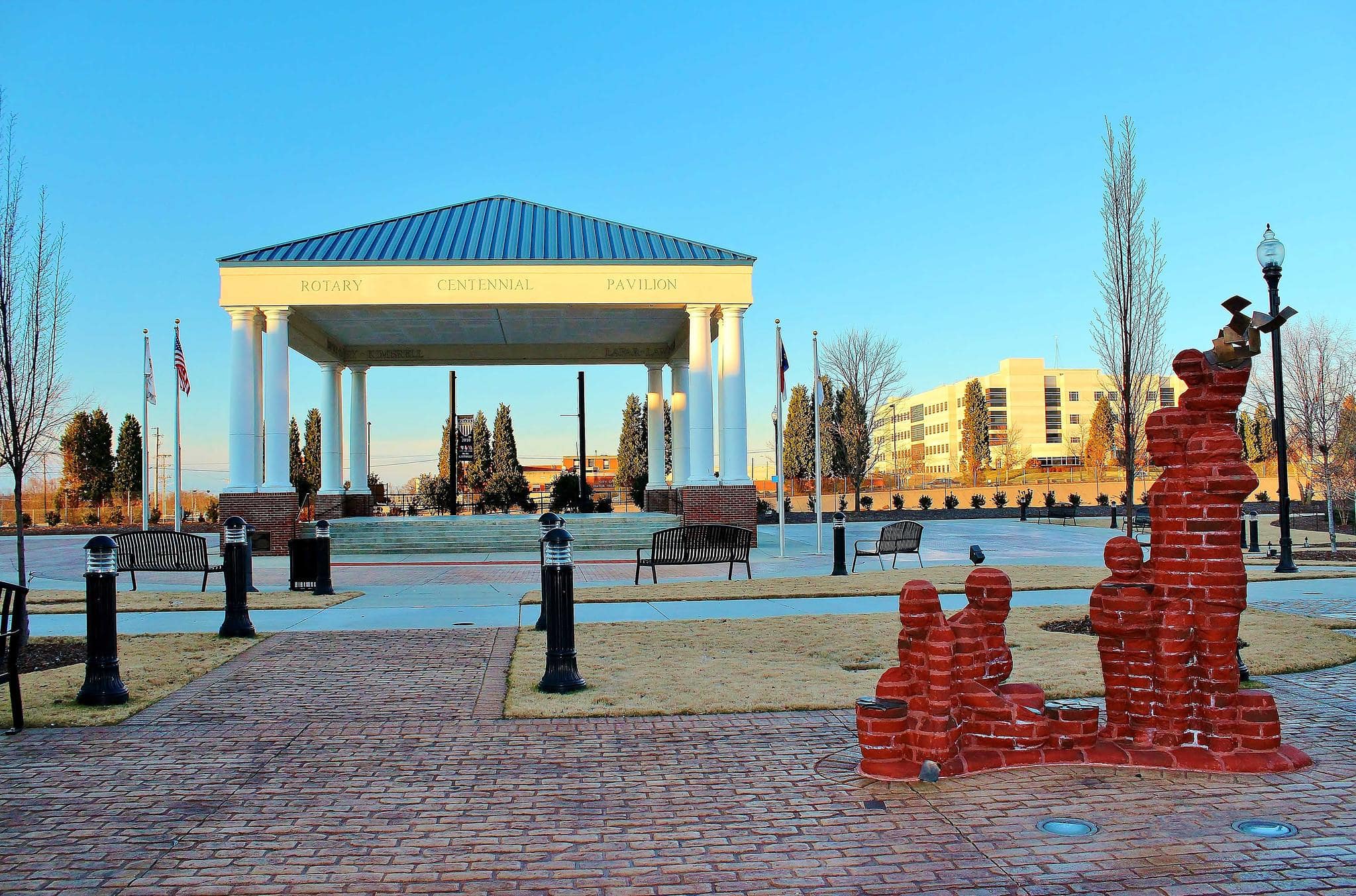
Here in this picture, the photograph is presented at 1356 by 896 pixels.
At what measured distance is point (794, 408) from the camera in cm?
5741

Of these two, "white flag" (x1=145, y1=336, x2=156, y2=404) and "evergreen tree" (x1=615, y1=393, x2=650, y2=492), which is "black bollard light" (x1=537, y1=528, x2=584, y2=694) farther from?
"evergreen tree" (x1=615, y1=393, x2=650, y2=492)

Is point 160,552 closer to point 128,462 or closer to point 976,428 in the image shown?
point 128,462

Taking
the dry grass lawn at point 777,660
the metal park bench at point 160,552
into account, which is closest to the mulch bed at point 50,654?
the dry grass lawn at point 777,660

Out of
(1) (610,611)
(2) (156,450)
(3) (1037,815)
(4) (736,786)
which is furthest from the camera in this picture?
(2) (156,450)

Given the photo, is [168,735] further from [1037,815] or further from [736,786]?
[1037,815]

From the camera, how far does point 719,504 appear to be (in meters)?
23.7

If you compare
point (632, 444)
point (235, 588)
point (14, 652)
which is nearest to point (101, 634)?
point (14, 652)

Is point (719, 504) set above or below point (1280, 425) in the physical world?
below

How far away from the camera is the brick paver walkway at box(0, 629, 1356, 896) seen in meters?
3.77

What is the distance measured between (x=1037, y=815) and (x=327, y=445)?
91.1 feet

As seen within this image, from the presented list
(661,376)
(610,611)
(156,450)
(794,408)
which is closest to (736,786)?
(610,611)

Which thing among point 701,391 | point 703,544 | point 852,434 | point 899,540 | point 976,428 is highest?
point 976,428

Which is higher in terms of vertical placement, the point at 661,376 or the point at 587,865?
the point at 661,376

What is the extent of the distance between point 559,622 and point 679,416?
24.6 meters
